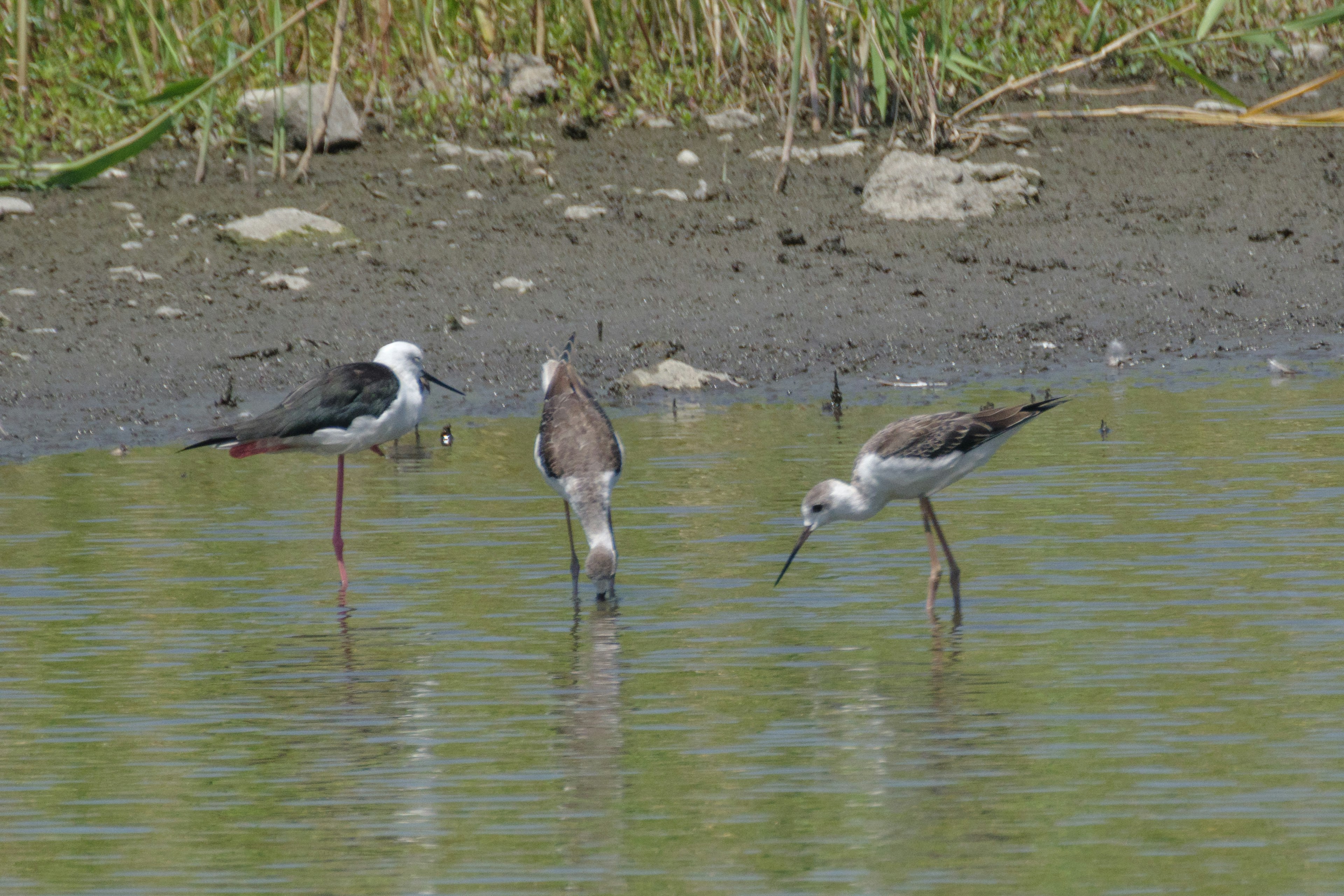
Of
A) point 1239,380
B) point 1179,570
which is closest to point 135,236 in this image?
point 1239,380

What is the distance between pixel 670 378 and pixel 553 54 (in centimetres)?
454

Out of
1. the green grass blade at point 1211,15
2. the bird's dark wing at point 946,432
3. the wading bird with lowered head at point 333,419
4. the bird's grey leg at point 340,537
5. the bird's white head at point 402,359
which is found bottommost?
the bird's grey leg at point 340,537

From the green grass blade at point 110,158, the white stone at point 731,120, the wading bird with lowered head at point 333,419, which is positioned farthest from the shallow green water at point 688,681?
the white stone at point 731,120

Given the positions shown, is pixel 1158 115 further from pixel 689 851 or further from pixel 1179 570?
pixel 689 851

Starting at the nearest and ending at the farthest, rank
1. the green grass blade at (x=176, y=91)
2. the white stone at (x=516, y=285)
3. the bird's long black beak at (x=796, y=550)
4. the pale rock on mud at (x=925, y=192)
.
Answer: the bird's long black beak at (x=796, y=550)
the green grass blade at (x=176, y=91)
the white stone at (x=516, y=285)
the pale rock on mud at (x=925, y=192)

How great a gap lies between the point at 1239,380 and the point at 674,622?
215 inches

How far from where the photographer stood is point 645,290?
1213 cm

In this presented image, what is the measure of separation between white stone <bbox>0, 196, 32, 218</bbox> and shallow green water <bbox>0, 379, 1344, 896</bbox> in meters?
3.40

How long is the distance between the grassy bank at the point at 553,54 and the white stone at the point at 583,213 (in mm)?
1409

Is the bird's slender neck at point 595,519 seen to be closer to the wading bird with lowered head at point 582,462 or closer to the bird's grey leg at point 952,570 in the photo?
the wading bird with lowered head at point 582,462

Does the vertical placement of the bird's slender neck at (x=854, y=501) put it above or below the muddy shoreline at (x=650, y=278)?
below

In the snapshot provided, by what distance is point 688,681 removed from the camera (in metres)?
5.76

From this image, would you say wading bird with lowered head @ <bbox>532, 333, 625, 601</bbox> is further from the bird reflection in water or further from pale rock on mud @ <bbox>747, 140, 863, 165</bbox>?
pale rock on mud @ <bbox>747, 140, 863, 165</bbox>

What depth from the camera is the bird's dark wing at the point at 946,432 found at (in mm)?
7078
